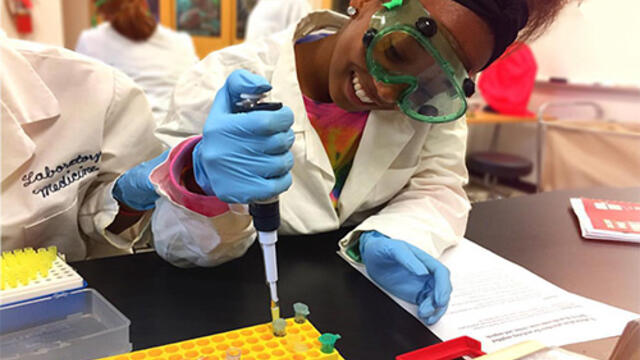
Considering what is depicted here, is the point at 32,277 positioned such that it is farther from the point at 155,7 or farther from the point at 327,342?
the point at 155,7

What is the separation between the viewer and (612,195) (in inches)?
61.6

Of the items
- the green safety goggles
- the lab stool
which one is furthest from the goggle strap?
the lab stool

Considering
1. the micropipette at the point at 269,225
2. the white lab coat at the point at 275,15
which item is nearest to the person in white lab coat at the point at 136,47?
the white lab coat at the point at 275,15

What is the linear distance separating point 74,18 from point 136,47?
233cm

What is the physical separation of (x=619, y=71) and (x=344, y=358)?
3472 mm

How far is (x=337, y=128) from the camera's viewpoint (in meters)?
1.20

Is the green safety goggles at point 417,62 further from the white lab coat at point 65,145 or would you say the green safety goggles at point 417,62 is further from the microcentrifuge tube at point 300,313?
the white lab coat at point 65,145

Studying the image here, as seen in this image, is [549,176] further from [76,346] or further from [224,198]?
[76,346]

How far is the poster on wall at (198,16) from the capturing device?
14.6ft

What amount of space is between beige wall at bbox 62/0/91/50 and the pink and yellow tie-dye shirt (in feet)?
14.0

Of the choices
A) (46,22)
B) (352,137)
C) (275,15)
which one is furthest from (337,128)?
(46,22)

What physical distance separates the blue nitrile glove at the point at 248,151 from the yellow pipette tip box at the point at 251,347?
18 centimetres

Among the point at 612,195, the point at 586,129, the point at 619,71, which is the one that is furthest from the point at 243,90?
the point at 619,71

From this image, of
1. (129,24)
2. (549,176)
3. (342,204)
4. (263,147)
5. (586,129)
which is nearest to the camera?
(263,147)
